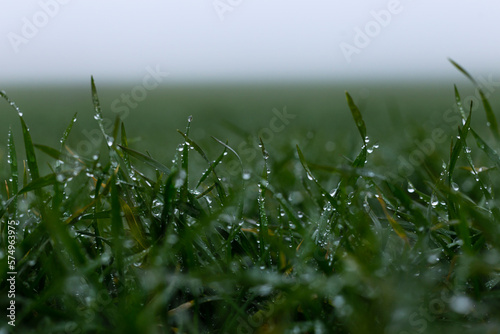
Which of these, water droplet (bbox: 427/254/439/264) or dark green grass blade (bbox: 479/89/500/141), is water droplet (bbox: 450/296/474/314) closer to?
water droplet (bbox: 427/254/439/264)

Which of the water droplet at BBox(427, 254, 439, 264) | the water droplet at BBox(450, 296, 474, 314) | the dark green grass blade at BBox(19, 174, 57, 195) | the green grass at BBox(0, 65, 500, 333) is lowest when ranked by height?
the water droplet at BBox(450, 296, 474, 314)

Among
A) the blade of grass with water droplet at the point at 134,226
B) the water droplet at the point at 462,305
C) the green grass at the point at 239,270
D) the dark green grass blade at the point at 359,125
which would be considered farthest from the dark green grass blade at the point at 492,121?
the blade of grass with water droplet at the point at 134,226

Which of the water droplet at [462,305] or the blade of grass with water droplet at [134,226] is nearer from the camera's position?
the water droplet at [462,305]

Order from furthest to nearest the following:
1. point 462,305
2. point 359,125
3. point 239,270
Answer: point 359,125 → point 239,270 → point 462,305

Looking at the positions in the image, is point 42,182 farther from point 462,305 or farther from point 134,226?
point 462,305

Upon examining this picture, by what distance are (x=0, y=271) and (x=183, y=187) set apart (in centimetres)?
31

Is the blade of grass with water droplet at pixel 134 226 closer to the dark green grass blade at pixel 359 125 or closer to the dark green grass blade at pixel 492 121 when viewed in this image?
the dark green grass blade at pixel 359 125

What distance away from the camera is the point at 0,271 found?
2.15 ft

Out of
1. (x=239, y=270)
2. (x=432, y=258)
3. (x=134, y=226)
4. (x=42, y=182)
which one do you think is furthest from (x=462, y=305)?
(x=42, y=182)

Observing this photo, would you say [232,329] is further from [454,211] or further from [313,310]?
[454,211]

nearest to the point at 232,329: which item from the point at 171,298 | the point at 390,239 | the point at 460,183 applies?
the point at 171,298

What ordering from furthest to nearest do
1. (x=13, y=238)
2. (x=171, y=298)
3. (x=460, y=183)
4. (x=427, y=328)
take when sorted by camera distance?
1. (x=460, y=183)
2. (x=13, y=238)
3. (x=171, y=298)
4. (x=427, y=328)

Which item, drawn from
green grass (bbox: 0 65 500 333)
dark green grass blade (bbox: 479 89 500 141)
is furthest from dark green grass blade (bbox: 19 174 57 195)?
dark green grass blade (bbox: 479 89 500 141)

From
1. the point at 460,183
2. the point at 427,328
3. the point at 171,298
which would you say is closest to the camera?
the point at 427,328
